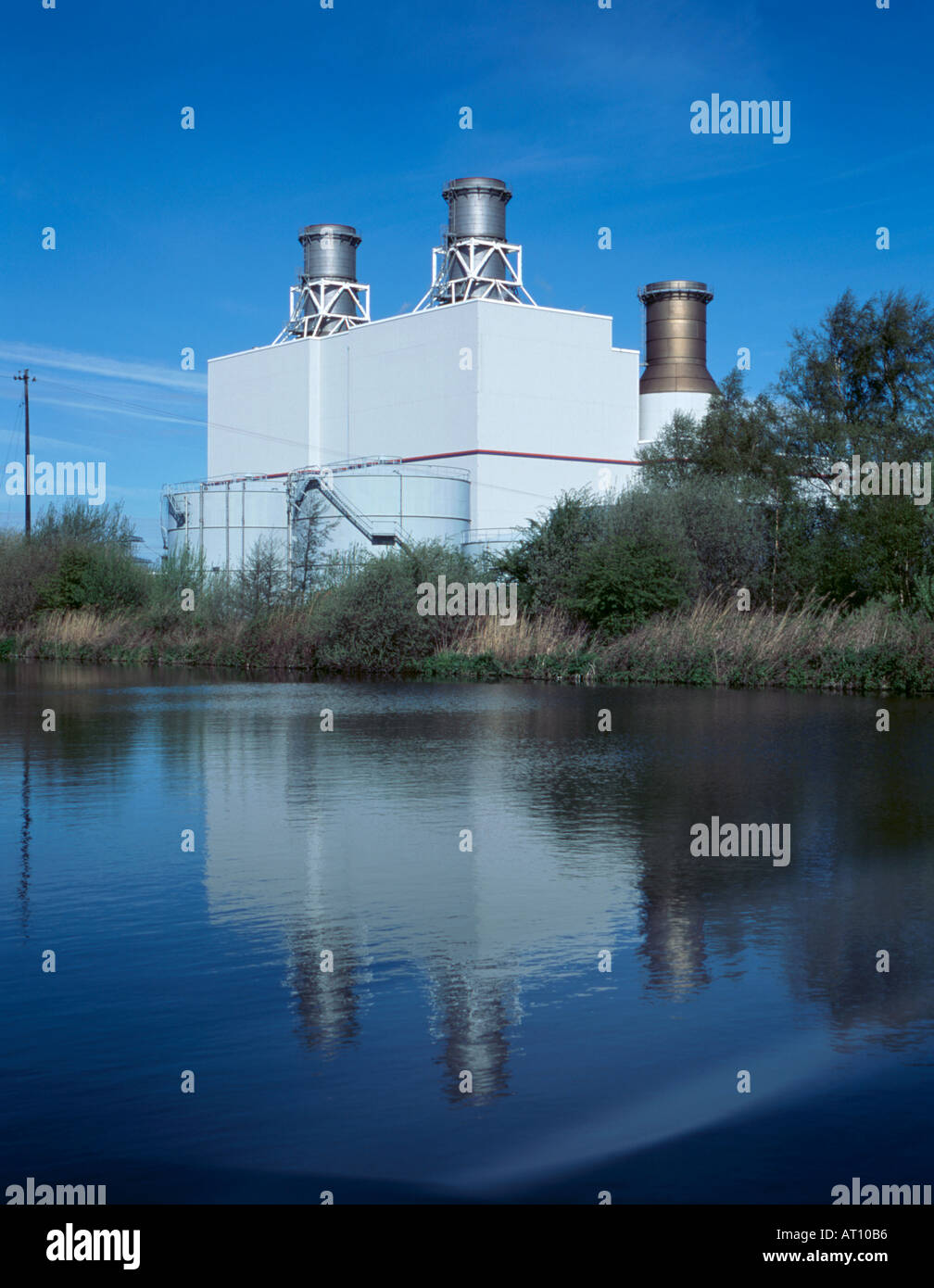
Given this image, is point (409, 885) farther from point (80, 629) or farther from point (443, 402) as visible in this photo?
point (443, 402)

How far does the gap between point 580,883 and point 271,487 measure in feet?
192

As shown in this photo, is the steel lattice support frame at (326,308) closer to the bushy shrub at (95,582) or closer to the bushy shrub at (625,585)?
the bushy shrub at (95,582)

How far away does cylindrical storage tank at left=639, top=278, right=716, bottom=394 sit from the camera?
73188 mm

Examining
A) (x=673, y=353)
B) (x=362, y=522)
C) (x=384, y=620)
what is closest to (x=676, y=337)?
(x=673, y=353)

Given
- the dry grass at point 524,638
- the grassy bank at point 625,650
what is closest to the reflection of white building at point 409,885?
the grassy bank at point 625,650

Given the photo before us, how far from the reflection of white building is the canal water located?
1.2 inches

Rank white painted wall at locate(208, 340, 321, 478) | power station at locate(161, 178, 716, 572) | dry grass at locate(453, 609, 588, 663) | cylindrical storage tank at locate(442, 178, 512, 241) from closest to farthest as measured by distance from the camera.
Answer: dry grass at locate(453, 609, 588, 663) < power station at locate(161, 178, 716, 572) < cylindrical storage tank at locate(442, 178, 512, 241) < white painted wall at locate(208, 340, 321, 478)

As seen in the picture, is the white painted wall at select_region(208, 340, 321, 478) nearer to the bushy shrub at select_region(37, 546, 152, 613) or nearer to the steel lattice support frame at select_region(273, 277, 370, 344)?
the steel lattice support frame at select_region(273, 277, 370, 344)

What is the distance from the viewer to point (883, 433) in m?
45.9

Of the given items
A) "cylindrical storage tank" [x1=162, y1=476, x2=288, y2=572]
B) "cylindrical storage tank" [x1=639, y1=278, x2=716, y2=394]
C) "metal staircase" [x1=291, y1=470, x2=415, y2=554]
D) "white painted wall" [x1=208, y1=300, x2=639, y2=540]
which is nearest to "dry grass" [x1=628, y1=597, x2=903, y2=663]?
"metal staircase" [x1=291, y1=470, x2=415, y2=554]

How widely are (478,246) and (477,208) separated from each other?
2.06 metres

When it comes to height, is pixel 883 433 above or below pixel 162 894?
above
